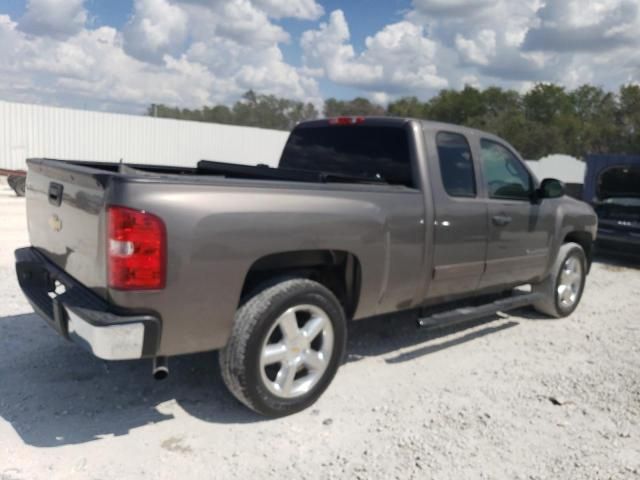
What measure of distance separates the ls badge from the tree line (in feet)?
156

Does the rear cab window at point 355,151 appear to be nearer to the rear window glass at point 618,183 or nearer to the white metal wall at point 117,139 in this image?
the rear window glass at point 618,183

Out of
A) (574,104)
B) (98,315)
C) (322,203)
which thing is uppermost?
(574,104)

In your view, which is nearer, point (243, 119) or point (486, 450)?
point (486, 450)

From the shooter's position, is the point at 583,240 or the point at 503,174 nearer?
the point at 503,174

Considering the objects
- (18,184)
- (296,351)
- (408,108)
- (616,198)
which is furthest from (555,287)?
(408,108)

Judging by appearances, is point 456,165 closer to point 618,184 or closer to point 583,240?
point 583,240

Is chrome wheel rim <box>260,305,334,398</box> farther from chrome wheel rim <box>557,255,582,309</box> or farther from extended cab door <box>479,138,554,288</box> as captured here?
chrome wheel rim <box>557,255,582,309</box>

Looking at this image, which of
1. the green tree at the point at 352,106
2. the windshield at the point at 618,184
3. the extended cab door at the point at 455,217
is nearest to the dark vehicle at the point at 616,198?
the windshield at the point at 618,184

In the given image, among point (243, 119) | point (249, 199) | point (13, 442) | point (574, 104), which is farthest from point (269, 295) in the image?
point (574, 104)

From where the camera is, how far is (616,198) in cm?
1064

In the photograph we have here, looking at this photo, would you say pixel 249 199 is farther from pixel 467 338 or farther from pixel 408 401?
pixel 467 338

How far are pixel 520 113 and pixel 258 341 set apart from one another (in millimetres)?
62660

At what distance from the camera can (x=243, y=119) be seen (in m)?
61.6

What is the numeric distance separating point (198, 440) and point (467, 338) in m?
2.91
